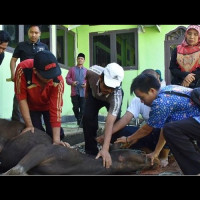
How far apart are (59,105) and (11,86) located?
3282 millimetres

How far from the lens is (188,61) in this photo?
4.56 meters

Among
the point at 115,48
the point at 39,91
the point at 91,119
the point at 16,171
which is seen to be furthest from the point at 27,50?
the point at 115,48

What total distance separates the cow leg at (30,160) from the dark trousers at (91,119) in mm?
952

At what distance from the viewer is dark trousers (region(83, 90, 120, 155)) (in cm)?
434

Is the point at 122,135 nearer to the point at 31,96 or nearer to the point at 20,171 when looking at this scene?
the point at 31,96

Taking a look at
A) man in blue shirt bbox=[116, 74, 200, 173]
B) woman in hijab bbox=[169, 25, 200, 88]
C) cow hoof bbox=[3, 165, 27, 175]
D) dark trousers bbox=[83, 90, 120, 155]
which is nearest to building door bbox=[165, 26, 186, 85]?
woman in hijab bbox=[169, 25, 200, 88]

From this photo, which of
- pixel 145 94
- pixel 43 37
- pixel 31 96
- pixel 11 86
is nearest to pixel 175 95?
pixel 145 94

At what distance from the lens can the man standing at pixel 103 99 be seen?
355 cm

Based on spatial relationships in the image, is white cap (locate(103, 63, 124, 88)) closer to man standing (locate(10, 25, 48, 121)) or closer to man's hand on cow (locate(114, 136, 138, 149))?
man's hand on cow (locate(114, 136, 138, 149))

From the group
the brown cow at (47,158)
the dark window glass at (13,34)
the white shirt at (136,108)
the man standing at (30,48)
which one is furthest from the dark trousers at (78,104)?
the brown cow at (47,158)

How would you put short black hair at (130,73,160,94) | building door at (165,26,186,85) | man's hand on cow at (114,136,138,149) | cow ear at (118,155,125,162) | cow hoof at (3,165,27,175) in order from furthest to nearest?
building door at (165,26,186,85) < man's hand on cow at (114,136,138,149) < cow ear at (118,155,125,162) < short black hair at (130,73,160,94) < cow hoof at (3,165,27,175)

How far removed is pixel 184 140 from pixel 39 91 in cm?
172

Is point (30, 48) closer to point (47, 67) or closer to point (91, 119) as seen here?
point (91, 119)

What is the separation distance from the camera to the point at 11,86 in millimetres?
6961
